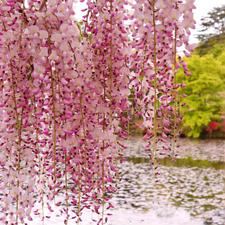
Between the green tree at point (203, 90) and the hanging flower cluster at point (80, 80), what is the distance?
875 inches

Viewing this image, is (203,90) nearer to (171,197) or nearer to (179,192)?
(179,192)

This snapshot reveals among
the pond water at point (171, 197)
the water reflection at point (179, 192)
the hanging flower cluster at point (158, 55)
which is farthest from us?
the water reflection at point (179, 192)

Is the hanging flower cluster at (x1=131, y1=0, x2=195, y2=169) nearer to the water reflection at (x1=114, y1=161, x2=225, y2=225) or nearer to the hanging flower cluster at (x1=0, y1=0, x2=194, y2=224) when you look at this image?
the hanging flower cluster at (x1=0, y1=0, x2=194, y2=224)

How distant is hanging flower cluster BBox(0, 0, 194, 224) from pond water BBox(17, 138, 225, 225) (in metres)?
2.96

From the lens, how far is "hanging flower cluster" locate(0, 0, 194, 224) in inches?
60.2

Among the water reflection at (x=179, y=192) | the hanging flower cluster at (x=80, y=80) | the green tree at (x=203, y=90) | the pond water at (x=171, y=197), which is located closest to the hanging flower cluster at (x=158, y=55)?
the hanging flower cluster at (x=80, y=80)

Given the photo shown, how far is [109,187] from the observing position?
1.76m

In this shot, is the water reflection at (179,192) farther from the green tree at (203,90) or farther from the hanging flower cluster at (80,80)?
the green tree at (203,90)

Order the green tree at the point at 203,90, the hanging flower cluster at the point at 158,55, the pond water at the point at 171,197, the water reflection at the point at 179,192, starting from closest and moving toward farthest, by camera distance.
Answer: the hanging flower cluster at the point at 158,55 < the pond water at the point at 171,197 < the water reflection at the point at 179,192 < the green tree at the point at 203,90

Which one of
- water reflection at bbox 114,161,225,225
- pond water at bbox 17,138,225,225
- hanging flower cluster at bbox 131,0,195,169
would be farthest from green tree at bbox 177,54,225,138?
hanging flower cluster at bbox 131,0,195,169

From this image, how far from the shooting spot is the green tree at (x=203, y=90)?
78.9 feet

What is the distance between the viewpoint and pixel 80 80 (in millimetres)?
1557

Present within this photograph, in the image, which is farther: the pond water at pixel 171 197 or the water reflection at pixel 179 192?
the water reflection at pixel 179 192

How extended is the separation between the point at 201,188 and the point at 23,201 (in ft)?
28.9
